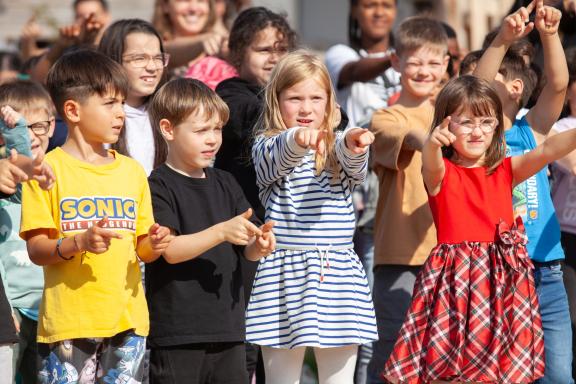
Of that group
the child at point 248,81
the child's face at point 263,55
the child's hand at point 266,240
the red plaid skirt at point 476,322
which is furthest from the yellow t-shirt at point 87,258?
the child's face at point 263,55

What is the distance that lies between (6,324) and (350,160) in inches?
64.2

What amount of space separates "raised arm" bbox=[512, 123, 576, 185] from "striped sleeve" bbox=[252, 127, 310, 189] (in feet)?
3.26

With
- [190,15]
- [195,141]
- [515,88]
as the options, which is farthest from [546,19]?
[190,15]

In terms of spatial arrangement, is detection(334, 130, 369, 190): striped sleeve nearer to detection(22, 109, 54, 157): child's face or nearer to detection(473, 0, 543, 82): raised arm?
detection(473, 0, 543, 82): raised arm

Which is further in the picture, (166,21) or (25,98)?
(166,21)

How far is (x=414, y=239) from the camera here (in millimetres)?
5500

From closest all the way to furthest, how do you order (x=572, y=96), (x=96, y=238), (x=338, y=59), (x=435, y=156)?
(x=96, y=238)
(x=435, y=156)
(x=572, y=96)
(x=338, y=59)

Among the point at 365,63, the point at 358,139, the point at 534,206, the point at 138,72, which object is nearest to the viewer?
the point at 358,139

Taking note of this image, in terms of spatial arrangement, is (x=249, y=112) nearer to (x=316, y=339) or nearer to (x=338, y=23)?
(x=316, y=339)

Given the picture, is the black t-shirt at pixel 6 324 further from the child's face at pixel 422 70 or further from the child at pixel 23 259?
the child's face at pixel 422 70

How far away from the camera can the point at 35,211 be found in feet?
14.3

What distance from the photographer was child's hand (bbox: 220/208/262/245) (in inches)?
172

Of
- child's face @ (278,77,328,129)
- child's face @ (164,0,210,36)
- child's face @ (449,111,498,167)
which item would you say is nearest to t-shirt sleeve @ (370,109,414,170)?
child's face @ (449,111,498,167)

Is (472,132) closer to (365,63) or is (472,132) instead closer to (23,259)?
(365,63)
